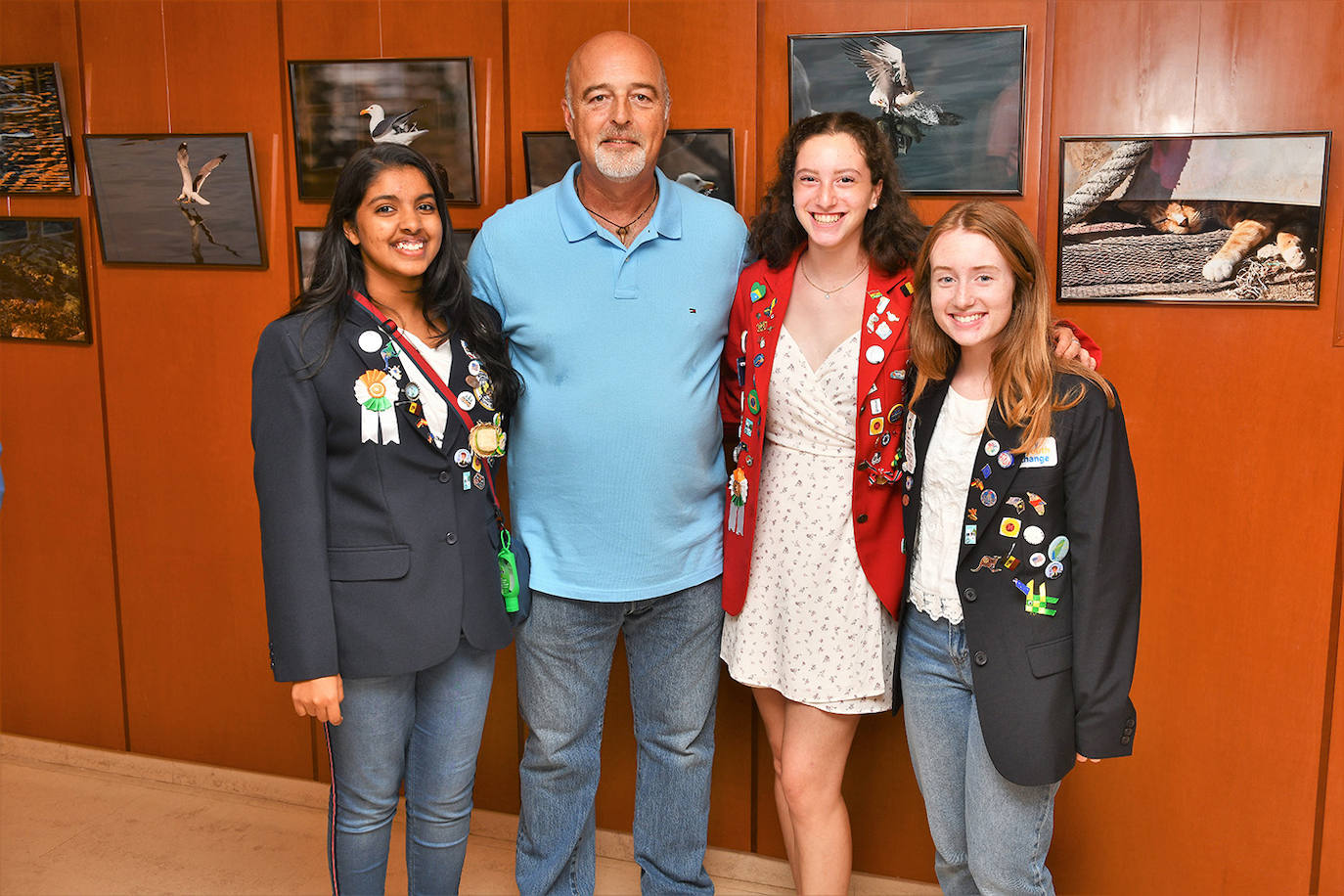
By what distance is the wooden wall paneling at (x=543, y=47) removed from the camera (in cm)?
283

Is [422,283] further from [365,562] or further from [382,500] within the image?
[365,562]

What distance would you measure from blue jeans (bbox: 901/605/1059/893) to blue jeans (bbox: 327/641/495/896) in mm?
938

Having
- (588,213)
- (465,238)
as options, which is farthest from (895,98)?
(465,238)

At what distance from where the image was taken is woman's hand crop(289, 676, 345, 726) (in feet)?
6.88

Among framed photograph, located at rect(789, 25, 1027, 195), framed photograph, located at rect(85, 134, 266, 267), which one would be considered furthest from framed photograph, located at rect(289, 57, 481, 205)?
framed photograph, located at rect(789, 25, 1027, 195)

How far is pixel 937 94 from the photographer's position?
257 centimetres

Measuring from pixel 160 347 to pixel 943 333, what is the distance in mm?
2495

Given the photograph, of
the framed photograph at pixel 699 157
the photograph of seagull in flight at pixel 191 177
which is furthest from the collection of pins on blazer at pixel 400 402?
the photograph of seagull in flight at pixel 191 177

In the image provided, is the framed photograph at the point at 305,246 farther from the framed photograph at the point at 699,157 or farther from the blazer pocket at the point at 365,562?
the blazer pocket at the point at 365,562

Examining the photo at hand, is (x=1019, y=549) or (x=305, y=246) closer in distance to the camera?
(x=1019, y=549)

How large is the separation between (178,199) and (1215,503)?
9.93 feet

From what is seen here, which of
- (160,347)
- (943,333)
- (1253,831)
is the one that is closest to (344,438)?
(943,333)

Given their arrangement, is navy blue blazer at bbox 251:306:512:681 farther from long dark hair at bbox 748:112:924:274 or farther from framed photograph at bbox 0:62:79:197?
framed photograph at bbox 0:62:79:197

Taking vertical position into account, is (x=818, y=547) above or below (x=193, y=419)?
below
